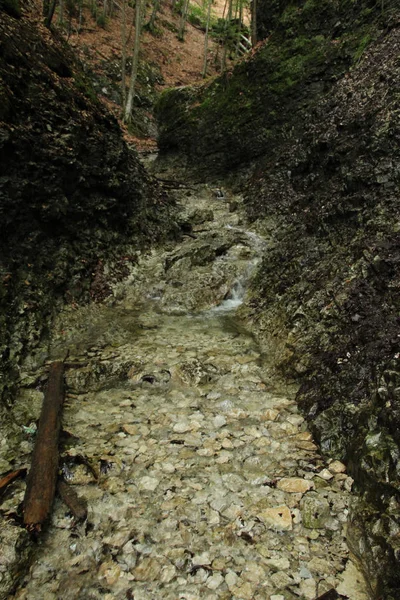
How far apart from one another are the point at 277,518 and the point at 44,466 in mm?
2806

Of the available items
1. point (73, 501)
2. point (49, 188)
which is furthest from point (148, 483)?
point (49, 188)

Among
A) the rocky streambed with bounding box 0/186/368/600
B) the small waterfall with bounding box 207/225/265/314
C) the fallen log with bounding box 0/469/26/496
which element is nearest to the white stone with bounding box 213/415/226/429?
the rocky streambed with bounding box 0/186/368/600

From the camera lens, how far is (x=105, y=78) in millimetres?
25953

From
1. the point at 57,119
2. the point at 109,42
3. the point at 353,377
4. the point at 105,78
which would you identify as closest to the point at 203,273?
the point at 57,119

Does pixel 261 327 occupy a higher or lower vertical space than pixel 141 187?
lower

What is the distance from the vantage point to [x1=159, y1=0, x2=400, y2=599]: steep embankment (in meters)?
4.22

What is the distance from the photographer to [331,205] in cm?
927

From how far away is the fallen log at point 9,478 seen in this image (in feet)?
13.0

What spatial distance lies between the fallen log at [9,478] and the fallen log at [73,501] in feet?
1.64

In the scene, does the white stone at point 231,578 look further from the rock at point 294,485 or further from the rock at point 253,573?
the rock at point 294,485

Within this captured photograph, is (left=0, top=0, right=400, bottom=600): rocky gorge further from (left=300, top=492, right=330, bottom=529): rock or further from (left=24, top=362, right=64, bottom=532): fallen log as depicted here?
(left=24, top=362, right=64, bottom=532): fallen log

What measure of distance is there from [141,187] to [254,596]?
11772 mm

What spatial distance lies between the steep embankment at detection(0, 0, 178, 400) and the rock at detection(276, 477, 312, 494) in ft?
14.5

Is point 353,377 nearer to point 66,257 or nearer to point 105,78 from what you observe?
point 66,257
